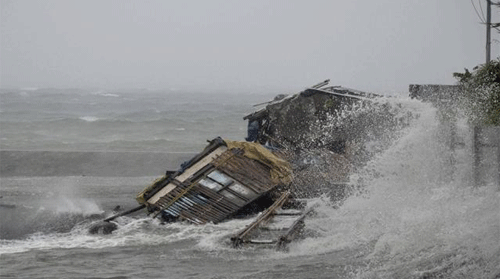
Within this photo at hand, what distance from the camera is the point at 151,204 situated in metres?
17.5

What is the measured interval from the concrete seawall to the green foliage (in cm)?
1200

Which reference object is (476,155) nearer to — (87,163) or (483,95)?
(483,95)

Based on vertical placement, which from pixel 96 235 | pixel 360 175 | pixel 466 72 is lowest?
pixel 96 235

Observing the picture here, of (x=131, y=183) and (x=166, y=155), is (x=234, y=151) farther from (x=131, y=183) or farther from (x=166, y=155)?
(x=166, y=155)

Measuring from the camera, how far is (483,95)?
15.3m

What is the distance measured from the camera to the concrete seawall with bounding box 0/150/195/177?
25594 mm

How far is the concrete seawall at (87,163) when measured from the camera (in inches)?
1008

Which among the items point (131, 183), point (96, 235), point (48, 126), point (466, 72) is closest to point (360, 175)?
point (466, 72)

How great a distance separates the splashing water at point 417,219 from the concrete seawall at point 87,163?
34.3 feet

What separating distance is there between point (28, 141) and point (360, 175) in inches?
1053

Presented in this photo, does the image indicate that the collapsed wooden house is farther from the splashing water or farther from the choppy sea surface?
the splashing water

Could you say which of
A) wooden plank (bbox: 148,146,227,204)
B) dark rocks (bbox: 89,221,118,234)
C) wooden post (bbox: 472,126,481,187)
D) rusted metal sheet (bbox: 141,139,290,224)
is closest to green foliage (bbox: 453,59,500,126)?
wooden post (bbox: 472,126,481,187)

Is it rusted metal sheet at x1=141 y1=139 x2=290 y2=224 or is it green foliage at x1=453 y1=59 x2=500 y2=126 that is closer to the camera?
green foliage at x1=453 y1=59 x2=500 y2=126

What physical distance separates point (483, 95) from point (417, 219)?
358cm
